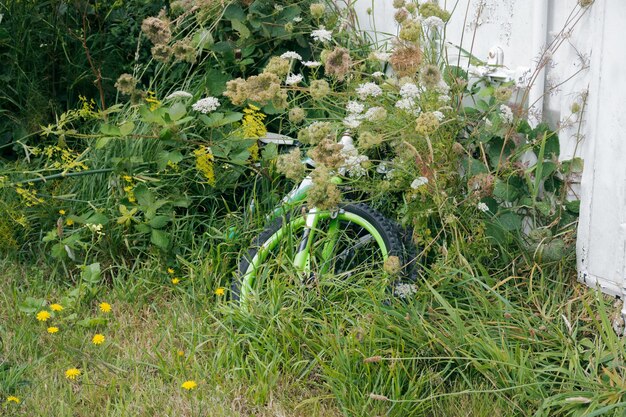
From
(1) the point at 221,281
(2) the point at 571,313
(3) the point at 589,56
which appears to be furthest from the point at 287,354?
(3) the point at 589,56

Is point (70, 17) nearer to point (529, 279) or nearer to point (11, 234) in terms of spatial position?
point (11, 234)

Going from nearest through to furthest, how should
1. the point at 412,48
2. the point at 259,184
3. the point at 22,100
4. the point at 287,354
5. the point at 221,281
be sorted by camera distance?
the point at 287,354, the point at 412,48, the point at 221,281, the point at 259,184, the point at 22,100

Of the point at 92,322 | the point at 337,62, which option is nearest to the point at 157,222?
the point at 92,322

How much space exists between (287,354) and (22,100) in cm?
267

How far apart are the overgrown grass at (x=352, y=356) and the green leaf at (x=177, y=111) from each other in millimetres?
917

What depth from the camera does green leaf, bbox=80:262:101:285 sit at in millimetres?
4264

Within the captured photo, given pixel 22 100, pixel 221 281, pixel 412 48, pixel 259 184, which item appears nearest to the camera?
pixel 412 48

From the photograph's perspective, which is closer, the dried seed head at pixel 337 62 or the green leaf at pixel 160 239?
the dried seed head at pixel 337 62

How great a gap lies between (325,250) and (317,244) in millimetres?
47

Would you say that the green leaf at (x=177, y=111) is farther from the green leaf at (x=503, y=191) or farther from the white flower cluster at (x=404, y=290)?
the green leaf at (x=503, y=191)

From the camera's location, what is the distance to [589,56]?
11.7 feet

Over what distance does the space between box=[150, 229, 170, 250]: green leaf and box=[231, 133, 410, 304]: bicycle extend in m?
0.39

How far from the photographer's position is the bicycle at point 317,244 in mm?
3861

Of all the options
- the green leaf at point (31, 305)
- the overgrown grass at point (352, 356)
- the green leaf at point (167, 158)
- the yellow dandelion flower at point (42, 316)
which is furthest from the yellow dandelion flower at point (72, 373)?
the green leaf at point (167, 158)
